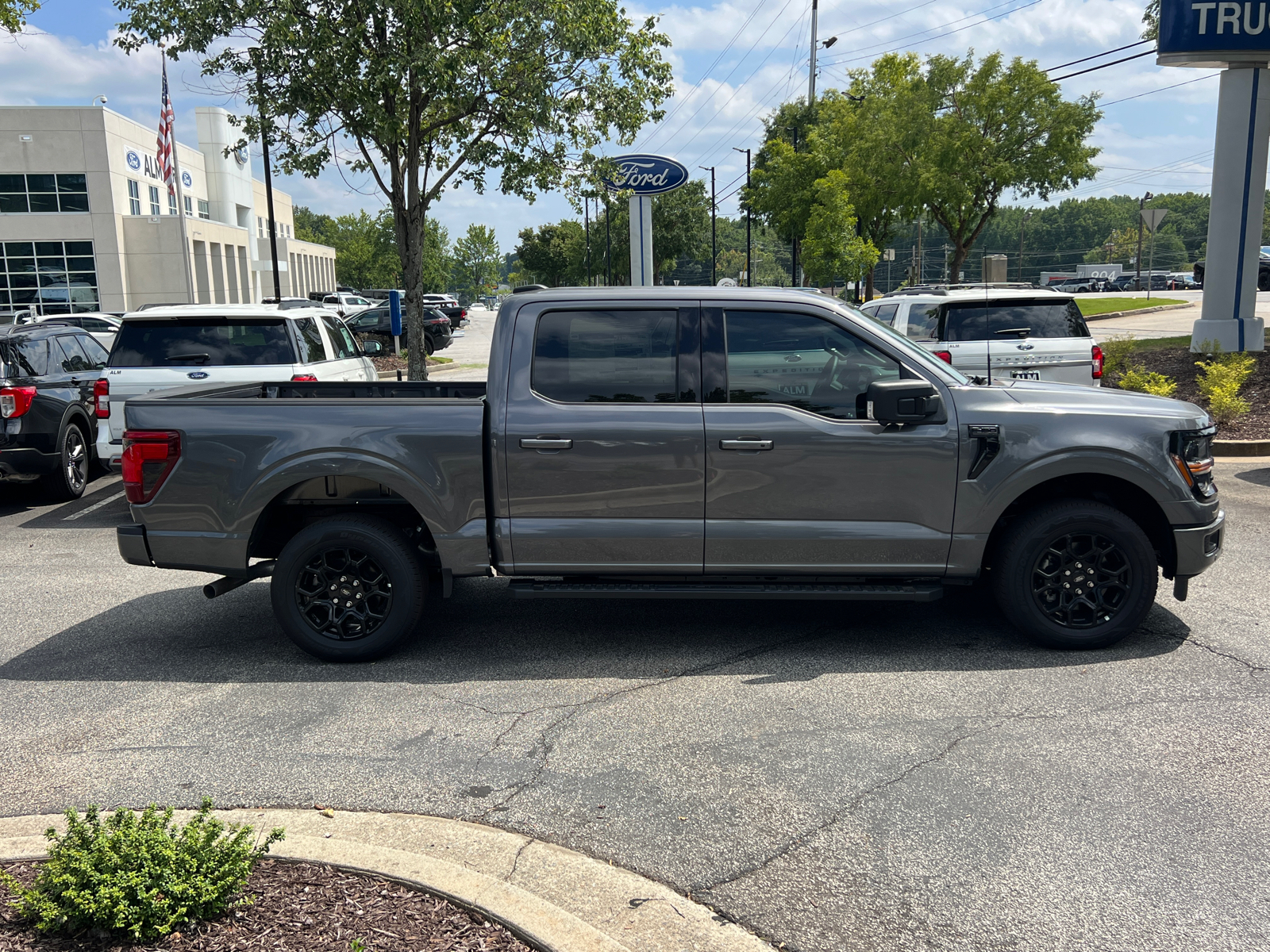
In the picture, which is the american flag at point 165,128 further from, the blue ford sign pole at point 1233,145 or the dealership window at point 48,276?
the blue ford sign pole at point 1233,145

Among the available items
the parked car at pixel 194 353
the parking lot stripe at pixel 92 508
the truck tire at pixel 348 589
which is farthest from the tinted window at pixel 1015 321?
the parking lot stripe at pixel 92 508

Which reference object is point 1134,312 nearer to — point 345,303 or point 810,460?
point 345,303

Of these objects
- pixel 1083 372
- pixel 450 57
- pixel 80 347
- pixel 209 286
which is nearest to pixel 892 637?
pixel 1083 372

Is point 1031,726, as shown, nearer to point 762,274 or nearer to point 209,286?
point 209,286

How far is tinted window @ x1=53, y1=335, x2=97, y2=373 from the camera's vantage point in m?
11.4

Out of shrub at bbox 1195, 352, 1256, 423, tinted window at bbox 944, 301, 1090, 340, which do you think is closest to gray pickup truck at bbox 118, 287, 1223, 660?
tinted window at bbox 944, 301, 1090, 340

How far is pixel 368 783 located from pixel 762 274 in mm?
135413

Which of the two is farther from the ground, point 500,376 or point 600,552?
point 500,376

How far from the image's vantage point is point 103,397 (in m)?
9.45

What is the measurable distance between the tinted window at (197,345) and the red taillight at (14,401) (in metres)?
1.43

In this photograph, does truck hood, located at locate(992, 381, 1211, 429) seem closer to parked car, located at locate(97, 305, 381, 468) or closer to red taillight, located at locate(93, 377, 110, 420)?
parked car, located at locate(97, 305, 381, 468)

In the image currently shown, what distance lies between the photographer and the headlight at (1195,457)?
5613mm

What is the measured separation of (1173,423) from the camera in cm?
560

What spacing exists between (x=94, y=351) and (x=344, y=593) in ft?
27.4
